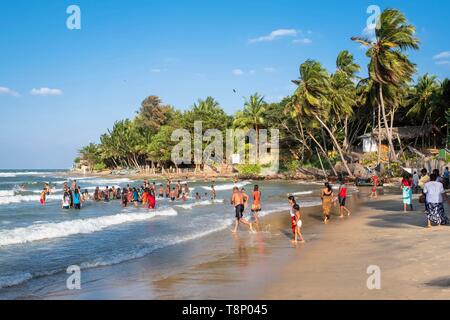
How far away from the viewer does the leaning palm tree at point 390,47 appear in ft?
122

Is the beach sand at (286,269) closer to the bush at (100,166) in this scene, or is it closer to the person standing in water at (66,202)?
the person standing in water at (66,202)

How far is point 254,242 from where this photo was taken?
12898 millimetres

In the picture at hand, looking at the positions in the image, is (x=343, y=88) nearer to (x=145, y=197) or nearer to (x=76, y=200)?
(x=145, y=197)

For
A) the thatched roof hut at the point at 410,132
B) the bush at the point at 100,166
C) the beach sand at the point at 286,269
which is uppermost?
the thatched roof hut at the point at 410,132

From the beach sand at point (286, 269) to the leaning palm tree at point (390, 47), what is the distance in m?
27.1

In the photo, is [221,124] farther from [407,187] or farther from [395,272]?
[395,272]

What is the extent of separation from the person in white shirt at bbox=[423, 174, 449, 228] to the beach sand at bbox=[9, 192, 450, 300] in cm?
36

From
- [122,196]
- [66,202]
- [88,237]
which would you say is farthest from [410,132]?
[88,237]

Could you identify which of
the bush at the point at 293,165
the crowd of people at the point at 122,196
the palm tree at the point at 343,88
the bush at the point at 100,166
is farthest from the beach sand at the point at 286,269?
the bush at the point at 100,166

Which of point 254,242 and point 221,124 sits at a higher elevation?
point 221,124

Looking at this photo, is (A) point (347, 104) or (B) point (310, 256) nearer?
(B) point (310, 256)

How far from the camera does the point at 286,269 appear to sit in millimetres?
8961
